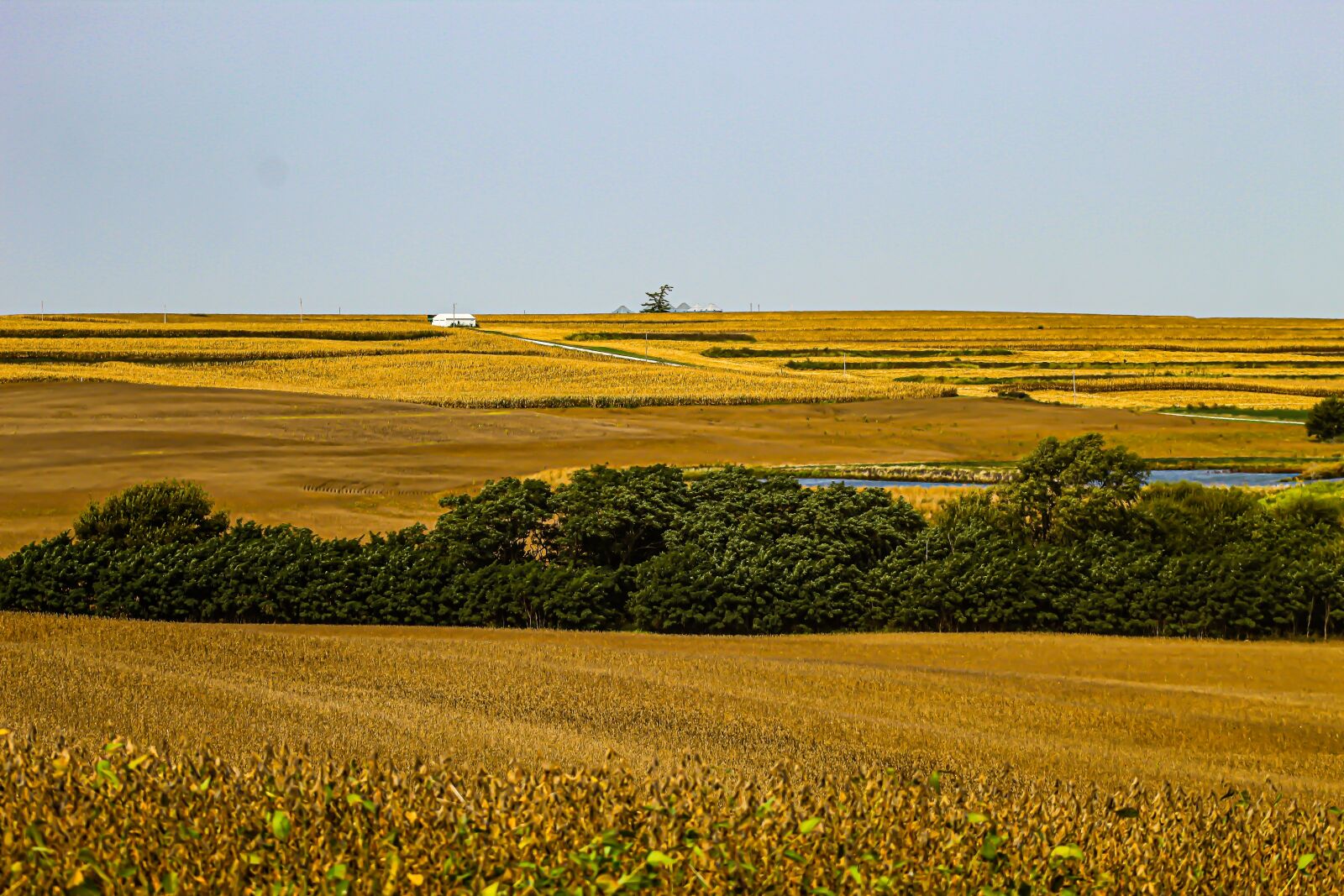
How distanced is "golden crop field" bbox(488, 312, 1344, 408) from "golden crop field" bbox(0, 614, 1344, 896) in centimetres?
8414

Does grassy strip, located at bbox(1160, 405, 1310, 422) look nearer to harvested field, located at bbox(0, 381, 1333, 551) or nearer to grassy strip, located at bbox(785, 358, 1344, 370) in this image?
harvested field, located at bbox(0, 381, 1333, 551)

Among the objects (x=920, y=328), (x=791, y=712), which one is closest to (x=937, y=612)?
(x=791, y=712)

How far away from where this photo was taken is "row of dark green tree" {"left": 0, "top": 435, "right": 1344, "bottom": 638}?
29.7 m

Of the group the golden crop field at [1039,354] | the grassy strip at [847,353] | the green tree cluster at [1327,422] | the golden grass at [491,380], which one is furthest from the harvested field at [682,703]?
the grassy strip at [847,353]

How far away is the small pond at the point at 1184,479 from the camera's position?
58.6 meters

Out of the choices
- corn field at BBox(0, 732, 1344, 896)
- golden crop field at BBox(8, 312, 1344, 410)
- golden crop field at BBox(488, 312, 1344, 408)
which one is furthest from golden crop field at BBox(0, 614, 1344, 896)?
golden crop field at BBox(488, 312, 1344, 408)

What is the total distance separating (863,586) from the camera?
103ft

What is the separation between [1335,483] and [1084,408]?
36.4 meters

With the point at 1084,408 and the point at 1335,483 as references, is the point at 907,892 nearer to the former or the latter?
the point at 1335,483

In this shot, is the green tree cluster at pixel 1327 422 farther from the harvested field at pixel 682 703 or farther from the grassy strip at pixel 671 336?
the grassy strip at pixel 671 336

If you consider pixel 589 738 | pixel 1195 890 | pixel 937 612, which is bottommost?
pixel 937 612

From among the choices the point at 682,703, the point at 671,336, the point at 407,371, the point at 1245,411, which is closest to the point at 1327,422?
the point at 1245,411

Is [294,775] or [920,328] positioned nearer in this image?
[294,775]

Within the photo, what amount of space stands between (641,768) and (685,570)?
66.6 feet
